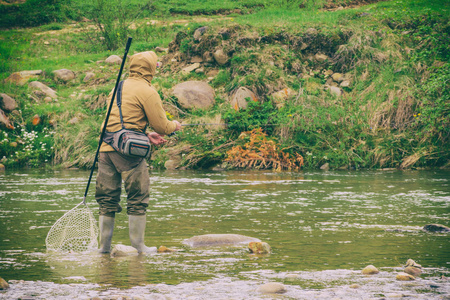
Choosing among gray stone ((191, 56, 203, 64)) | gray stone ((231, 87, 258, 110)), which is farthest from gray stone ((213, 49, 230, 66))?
gray stone ((231, 87, 258, 110))

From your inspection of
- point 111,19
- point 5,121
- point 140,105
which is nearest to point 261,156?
point 5,121

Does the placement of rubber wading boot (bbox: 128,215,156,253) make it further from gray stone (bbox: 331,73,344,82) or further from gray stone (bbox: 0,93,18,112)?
gray stone (bbox: 331,73,344,82)

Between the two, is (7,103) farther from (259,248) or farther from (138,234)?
(259,248)

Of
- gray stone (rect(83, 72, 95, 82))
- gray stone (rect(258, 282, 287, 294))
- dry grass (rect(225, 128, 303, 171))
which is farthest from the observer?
gray stone (rect(83, 72, 95, 82))

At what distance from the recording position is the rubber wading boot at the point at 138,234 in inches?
209

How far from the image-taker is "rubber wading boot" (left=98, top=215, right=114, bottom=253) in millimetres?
5359

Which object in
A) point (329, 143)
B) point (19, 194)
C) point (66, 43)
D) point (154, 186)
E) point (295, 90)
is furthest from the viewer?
point (66, 43)

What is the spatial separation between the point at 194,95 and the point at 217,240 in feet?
37.3

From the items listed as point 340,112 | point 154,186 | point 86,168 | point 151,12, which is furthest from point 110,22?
point 154,186

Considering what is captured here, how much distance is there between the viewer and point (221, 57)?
18.1 meters

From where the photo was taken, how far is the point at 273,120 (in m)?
15.1

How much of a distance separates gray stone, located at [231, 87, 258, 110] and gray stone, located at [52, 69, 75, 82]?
6.24 m

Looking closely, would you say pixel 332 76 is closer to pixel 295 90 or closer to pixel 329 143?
pixel 295 90

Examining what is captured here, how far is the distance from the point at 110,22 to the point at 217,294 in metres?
19.3
